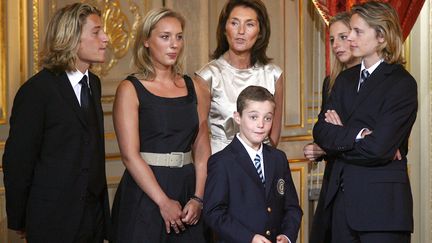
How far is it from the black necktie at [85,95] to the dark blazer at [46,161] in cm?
6

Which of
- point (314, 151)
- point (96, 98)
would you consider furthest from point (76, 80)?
point (314, 151)

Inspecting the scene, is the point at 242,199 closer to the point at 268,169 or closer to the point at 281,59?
the point at 268,169

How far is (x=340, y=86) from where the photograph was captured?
12.6 feet

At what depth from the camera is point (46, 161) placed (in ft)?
11.2

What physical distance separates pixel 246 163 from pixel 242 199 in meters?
0.15

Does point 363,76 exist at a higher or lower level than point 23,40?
lower

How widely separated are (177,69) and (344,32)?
1.08 meters

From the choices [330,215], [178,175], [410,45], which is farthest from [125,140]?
[410,45]

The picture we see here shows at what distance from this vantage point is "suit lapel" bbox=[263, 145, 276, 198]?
342 cm

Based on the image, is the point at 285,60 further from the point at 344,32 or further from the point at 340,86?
the point at 340,86

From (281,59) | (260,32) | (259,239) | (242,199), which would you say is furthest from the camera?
(281,59)

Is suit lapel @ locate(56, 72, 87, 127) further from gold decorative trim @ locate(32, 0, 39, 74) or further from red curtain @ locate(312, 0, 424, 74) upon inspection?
red curtain @ locate(312, 0, 424, 74)

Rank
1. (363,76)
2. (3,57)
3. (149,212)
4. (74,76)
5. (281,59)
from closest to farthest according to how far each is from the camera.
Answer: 1. (74,76)
2. (149,212)
3. (363,76)
4. (3,57)
5. (281,59)

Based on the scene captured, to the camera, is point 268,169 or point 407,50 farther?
point 407,50
